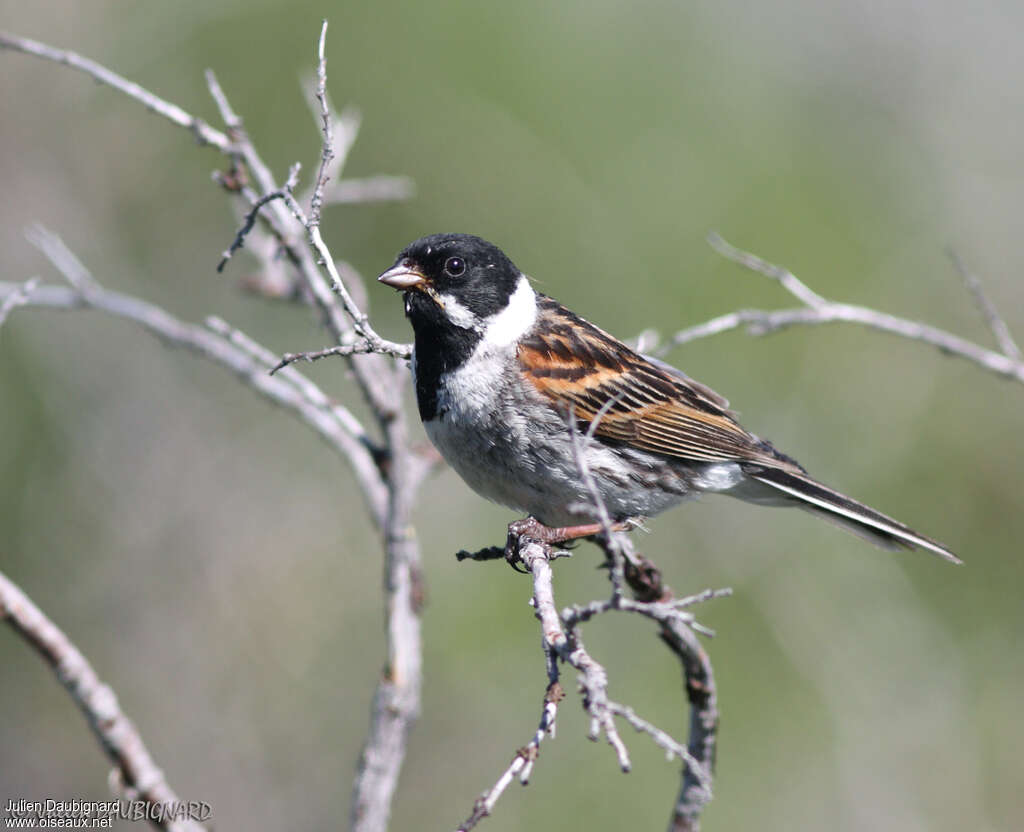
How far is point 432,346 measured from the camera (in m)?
4.41

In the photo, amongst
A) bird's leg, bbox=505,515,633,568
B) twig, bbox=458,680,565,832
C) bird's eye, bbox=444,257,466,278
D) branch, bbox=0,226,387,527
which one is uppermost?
bird's eye, bbox=444,257,466,278

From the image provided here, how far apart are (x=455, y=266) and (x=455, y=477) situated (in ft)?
12.8

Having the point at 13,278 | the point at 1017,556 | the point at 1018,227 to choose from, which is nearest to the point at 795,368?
the point at 1017,556

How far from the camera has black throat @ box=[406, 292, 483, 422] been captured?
4340 mm

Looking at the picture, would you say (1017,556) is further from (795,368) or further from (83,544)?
(83,544)

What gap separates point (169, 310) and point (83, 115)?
1.62 m

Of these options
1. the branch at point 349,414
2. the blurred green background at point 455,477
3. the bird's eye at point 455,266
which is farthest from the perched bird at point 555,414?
the blurred green background at point 455,477

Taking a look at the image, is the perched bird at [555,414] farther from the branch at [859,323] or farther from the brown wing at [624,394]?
the branch at [859,323]

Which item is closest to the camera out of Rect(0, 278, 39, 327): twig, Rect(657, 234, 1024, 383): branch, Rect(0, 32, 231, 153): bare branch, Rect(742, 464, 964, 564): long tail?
Rect(0, 278, 39, 327): twig

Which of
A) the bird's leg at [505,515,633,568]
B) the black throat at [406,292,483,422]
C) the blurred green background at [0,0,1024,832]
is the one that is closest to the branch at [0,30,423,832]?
the black throat at [406,292,483,422]

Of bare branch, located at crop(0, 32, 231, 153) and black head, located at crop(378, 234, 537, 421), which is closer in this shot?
bare branch, located at crop(0, 32, 231, 153)

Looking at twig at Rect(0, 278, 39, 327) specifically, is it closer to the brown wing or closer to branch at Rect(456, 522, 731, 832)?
branch at Rect(456, 522, 731, 832)

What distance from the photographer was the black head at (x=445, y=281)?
4.44 m

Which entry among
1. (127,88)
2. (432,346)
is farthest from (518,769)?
(127,88)
